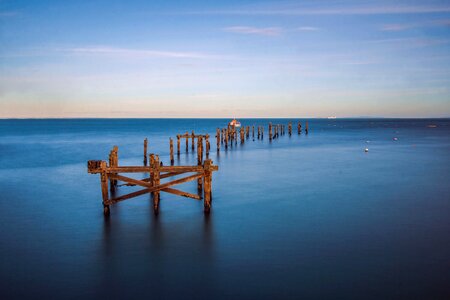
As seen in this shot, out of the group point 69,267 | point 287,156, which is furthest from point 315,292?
point 287,156

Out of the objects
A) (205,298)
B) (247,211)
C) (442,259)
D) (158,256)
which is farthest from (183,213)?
(442,259)

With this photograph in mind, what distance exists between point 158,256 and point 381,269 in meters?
5.90

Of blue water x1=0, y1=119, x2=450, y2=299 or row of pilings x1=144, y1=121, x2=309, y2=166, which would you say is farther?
row of pilings x1=144, y1=121, x2=309, y2=166

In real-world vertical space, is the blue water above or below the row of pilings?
below

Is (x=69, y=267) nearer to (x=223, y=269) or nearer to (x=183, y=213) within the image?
(x=223, y=269)

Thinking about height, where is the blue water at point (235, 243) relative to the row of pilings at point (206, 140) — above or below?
below

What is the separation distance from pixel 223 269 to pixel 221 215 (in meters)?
5.03

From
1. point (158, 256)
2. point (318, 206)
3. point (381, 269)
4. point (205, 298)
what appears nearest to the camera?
point (205, 298)

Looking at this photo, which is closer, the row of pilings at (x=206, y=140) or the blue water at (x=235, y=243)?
the blue water at (x=235, y=243)

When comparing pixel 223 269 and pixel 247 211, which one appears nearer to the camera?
pixel 223 269

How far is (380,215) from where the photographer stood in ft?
49.1

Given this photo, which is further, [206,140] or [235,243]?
[206,140]

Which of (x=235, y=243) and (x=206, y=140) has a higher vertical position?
(x=206, y=140)

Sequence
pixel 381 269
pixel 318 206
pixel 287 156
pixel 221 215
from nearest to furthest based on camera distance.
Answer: pixel 381 269, pixel 221 215, pixel 318 206, pixel 287 156
